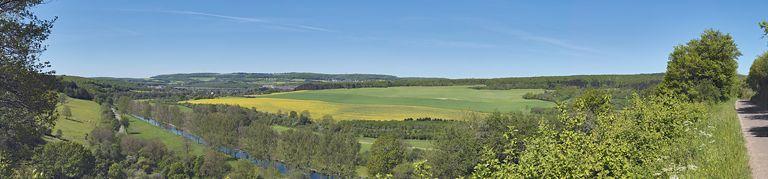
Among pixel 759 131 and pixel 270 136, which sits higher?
pixel 759 131

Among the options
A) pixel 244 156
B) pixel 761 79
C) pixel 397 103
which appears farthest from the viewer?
pixel 397 103

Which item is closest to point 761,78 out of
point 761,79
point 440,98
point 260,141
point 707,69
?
point 761,79

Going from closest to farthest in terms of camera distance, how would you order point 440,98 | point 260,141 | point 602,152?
point 602,152, point 260,141, point 440,98

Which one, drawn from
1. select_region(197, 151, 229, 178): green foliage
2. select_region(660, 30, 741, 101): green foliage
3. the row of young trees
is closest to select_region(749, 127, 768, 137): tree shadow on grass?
select_region(660, 30, 741, 101): green foliage

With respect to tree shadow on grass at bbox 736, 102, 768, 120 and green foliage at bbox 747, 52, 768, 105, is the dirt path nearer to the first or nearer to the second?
tree shadow on grass at bbox 736, 102, 768, 120

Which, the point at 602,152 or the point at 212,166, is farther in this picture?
the point at 212,166

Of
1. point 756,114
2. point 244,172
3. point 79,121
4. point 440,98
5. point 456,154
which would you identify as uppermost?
point 756,114

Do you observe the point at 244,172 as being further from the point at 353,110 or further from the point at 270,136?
the point at 353,110
